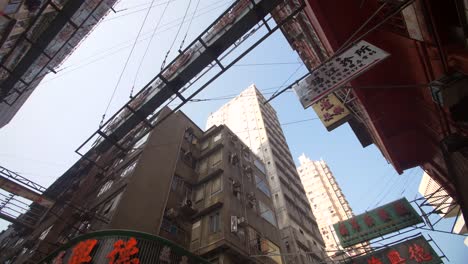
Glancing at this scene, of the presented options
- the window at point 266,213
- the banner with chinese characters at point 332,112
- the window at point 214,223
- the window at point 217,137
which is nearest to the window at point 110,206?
the window at point 214,223

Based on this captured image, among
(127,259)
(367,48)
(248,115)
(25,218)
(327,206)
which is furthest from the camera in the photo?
(327,206)

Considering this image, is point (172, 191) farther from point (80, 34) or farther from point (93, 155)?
point (80, 34)

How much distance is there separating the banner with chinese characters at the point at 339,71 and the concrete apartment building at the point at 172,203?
395 inches

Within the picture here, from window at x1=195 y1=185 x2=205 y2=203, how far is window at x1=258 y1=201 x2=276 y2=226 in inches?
209

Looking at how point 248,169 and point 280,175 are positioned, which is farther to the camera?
point 280,175

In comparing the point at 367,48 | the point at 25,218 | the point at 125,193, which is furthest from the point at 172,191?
the point at 25,218

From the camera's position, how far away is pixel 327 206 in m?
76.8

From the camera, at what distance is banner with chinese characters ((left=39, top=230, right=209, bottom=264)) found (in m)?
9.95

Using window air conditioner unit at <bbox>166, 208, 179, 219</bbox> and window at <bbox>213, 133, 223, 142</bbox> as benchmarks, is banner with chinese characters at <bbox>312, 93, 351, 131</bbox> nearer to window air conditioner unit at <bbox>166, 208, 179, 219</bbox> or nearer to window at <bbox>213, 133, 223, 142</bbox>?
window air conditioner unit at <bbox>166, 208, 179, 219</bbox>

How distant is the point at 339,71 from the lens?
24.6ft

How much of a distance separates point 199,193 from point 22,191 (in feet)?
40.7

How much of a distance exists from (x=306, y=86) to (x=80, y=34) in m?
30.5

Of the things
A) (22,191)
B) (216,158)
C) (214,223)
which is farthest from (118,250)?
(216,158)

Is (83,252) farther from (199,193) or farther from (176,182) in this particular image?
(199,193)
